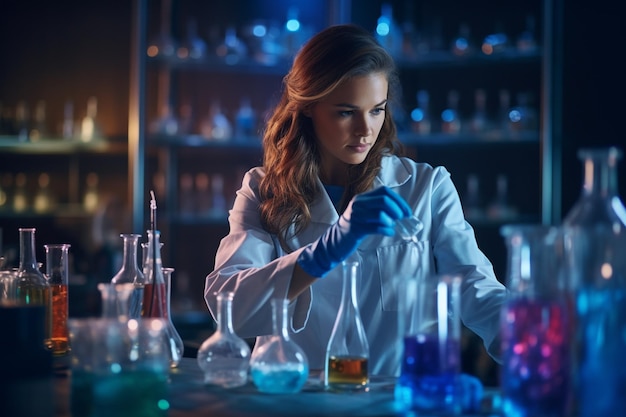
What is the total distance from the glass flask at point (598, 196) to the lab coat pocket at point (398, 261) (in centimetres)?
101

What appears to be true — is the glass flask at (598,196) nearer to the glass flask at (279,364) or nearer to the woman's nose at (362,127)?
the glass flask at (279,364)

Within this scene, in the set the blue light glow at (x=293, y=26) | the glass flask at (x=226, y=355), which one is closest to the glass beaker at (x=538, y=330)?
the glass flask at (x=226, y=355)

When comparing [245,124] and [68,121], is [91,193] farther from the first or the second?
[245,124]

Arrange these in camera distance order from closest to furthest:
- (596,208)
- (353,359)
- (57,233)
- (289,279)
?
1. (596,208)
2. (353,359)
3. (289,279)
4. (57,233)

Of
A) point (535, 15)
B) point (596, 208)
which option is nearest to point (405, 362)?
point (596, 208)

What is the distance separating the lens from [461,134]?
4469 millimetres

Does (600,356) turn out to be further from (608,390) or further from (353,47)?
(353,47)

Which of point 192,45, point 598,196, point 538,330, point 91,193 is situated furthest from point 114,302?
point 91,193

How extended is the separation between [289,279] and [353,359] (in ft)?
1.22

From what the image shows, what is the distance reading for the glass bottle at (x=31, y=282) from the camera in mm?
1795

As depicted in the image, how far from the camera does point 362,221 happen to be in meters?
1.66

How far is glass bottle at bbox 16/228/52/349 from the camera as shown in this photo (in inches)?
70.7

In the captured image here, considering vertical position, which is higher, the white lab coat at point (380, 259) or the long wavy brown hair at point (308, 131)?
the long wavy brown hair at point (308, 131)

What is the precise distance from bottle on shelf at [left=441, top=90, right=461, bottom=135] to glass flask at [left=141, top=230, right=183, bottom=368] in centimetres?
298
